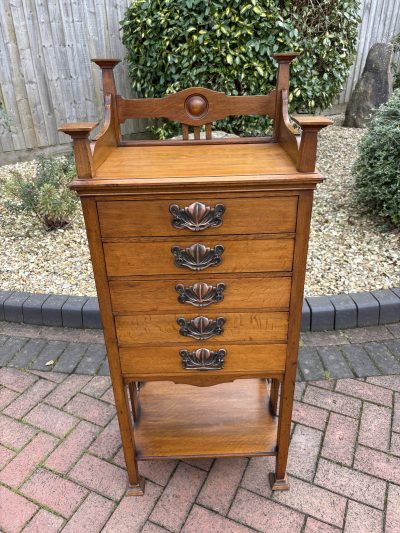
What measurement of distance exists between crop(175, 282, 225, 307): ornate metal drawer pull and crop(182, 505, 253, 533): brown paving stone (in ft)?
3.27

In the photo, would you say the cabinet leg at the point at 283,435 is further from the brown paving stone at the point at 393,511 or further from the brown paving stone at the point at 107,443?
the brown paving stone at the point at 107,443

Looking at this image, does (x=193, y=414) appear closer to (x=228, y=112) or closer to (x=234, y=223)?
(x=234, y=223)

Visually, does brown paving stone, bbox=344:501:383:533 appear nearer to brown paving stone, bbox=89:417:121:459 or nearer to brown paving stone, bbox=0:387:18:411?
brown paving stone, bbox=89:417:121:459

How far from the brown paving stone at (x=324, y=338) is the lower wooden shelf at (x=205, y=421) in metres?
0.64

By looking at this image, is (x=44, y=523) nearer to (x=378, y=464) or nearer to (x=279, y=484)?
(x=279, y=484)

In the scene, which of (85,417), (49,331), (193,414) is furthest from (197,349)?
(49,331)

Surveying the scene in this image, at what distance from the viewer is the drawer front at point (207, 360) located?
1.64m

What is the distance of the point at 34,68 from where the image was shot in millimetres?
5305

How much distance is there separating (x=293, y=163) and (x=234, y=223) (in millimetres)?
288

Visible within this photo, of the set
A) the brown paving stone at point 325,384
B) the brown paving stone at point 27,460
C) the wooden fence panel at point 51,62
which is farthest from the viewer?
the wooden fence panel at point 51,62

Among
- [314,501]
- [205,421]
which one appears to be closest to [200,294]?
[205,421]

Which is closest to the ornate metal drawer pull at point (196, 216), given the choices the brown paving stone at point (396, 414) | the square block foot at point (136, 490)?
the square block foot at point (136, 490)

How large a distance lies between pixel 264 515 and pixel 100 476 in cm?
78

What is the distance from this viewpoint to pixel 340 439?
2.19 metres
